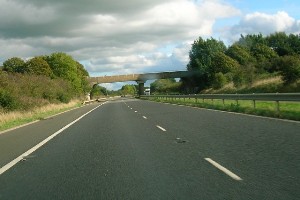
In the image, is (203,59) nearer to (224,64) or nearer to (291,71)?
(224,64)

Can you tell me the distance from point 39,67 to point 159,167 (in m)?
97.5

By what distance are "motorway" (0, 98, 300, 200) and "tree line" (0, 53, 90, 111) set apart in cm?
1963

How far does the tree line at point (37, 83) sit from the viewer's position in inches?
1340

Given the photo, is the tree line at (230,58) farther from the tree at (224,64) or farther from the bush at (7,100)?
the bush at (7,100)

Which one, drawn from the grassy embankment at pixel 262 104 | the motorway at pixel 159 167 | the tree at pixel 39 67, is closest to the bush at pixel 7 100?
the grassy embankment at pixel 262 104

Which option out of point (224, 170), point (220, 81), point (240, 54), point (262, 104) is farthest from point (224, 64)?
point (224, 170)

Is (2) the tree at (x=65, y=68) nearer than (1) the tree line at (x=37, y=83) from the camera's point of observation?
No

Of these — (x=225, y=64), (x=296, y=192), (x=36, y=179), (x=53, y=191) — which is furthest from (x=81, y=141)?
(x=225, y=64)

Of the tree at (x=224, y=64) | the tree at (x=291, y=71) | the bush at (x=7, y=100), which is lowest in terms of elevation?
the bush at (x=7, y=100)

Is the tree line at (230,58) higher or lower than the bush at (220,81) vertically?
higher

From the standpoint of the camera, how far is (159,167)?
9.24 m

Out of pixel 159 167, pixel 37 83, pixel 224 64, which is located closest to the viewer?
pixel 159 167

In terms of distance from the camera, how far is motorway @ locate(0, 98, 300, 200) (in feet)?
23.2

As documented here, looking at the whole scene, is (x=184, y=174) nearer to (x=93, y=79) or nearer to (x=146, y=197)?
(x=146, y=197)
